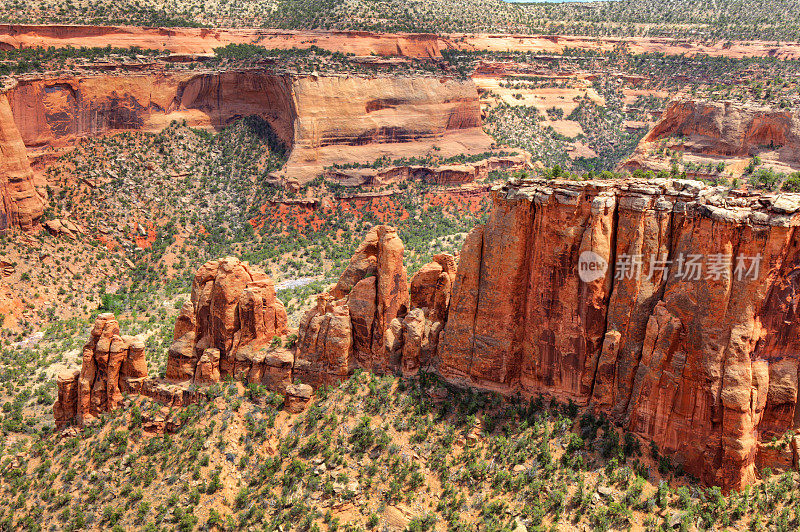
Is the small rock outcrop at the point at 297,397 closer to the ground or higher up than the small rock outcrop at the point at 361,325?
closer to the ground

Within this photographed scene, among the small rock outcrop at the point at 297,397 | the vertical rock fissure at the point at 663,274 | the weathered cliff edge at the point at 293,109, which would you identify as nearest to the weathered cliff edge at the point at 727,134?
the weathered cliff edge at the point at 293,109

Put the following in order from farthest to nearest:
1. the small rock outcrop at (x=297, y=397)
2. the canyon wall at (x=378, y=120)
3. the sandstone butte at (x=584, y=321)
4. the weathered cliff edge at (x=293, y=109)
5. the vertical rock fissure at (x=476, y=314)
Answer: the canyon wall at (x=378, y=120) < the weathered cliff edge at (x=293, y=109) < the small rock outcrop at (x=297, y=397) < the vertical rock fissure at (x=476, y=314) < the sandstone butte at (x=584, y=321)

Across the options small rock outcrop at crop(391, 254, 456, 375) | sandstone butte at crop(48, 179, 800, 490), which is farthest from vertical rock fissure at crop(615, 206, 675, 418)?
small rock outcrop at crop(391, 254, 456, 375)

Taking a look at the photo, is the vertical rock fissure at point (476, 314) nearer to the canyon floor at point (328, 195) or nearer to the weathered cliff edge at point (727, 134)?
the canyon floor at point (328, 195)

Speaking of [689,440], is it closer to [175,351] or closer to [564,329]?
[564,329]

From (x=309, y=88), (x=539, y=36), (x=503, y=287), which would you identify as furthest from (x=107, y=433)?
(x=539, y=36)

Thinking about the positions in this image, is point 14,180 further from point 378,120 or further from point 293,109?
point 378,120
